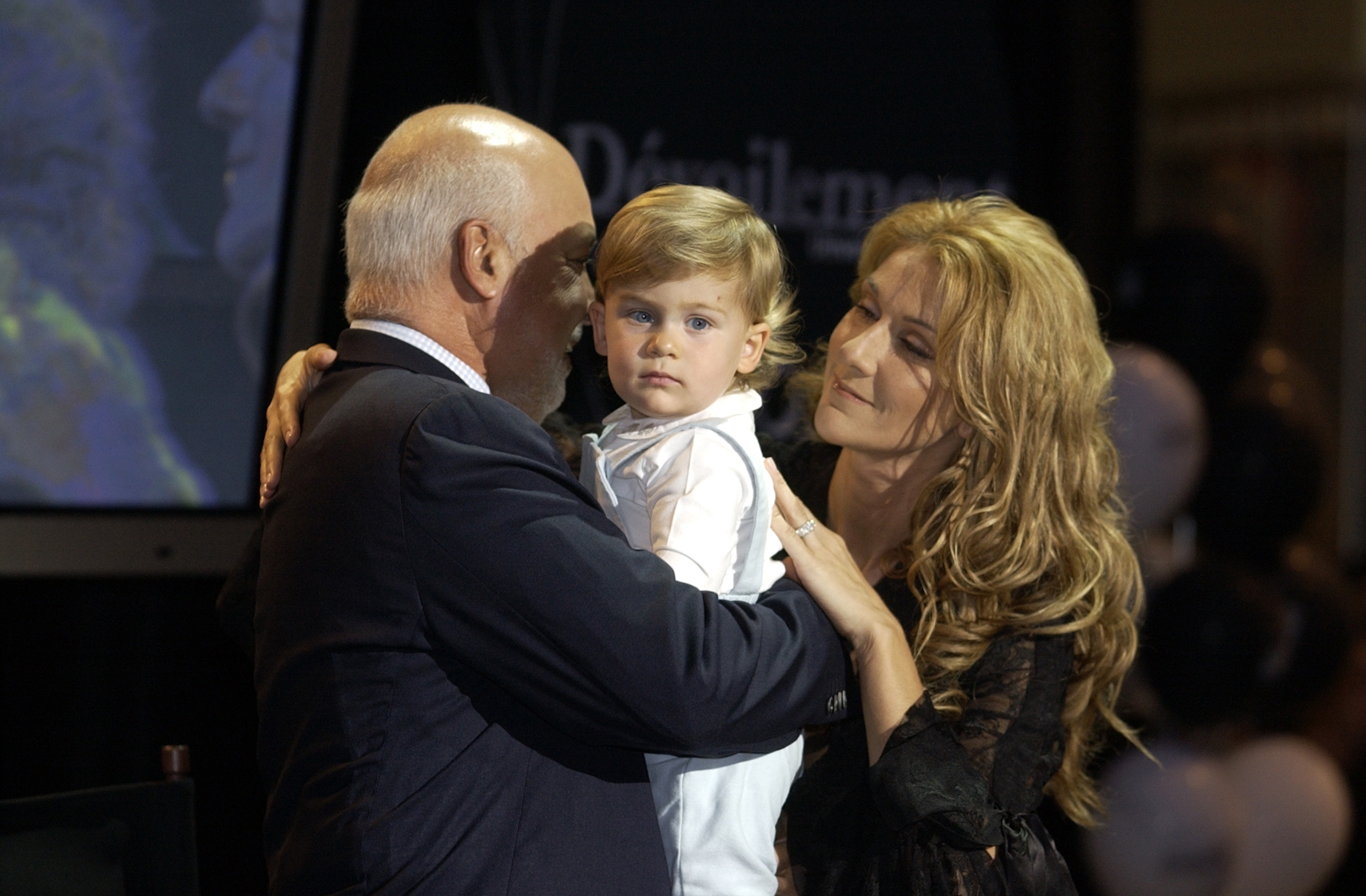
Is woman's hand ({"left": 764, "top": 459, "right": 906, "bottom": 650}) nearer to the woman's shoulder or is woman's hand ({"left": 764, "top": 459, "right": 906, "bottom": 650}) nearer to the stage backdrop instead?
the woman's shoulder

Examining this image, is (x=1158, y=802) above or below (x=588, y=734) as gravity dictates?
below

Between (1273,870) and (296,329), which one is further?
(1273,870)

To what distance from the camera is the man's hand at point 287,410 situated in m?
1.83

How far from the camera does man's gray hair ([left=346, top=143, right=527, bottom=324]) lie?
1.79 meters

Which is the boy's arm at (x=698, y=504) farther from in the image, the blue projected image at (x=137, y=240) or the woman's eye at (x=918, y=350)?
the blue projected image at (x=137, y=240)

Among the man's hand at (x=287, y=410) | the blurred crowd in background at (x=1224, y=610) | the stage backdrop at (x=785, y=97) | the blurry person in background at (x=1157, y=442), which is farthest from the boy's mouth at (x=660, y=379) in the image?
the blurry person in background at (x=1157, y=442)

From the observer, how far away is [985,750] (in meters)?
1.97

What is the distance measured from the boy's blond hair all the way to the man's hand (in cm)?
43

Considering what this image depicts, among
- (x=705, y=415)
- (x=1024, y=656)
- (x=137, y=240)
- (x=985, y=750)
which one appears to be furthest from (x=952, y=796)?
(x=137, y=240)

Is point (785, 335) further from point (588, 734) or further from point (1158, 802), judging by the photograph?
point (1158, 802)

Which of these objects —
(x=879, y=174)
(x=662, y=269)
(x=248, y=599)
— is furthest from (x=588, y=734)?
(x=879, y=174)

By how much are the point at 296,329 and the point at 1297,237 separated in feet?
15.7

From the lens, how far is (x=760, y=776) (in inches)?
71.9

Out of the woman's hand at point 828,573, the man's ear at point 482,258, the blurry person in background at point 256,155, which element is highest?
the blurry person in background at point 256,155
